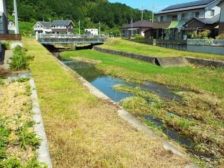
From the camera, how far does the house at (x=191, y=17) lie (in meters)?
28.0

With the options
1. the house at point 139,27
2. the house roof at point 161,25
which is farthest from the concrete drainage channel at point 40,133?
the house at point 139,27

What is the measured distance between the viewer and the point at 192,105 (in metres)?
8.96

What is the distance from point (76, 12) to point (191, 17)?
81019 millimetres

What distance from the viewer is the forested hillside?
83500 mm

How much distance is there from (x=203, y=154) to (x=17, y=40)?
21.1 meters

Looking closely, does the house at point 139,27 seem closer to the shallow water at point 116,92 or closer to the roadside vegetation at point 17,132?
the shallow water at point 116,92

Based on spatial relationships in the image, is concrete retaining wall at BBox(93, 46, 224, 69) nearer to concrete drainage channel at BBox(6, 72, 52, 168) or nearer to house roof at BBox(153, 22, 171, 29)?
concrete drainage channel at BBox(6, 72, 52, 168)

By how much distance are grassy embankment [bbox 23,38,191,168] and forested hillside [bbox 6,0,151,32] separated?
277 feet

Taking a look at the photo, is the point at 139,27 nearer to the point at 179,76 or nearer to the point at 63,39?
the point at 63,39

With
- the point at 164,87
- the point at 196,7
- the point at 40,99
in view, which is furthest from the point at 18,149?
the point at 196,7

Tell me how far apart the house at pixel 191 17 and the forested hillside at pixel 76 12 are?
209ft

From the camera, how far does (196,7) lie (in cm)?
3039

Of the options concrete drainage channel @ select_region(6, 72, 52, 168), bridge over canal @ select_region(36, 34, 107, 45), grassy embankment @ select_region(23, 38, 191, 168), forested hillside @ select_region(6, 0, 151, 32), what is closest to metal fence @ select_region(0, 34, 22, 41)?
bridge over canal @ select_region(36, 34, 107, 45)

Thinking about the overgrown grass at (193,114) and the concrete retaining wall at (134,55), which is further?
the concrete retaining wall at (134,55)
